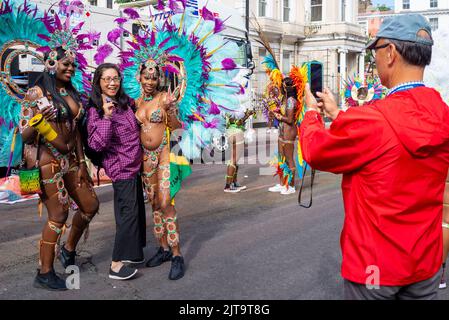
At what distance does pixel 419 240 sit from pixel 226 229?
14.5ft

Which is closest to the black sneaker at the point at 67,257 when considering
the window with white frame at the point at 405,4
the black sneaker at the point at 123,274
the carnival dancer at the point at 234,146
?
the black sneaker at the point at 123,274

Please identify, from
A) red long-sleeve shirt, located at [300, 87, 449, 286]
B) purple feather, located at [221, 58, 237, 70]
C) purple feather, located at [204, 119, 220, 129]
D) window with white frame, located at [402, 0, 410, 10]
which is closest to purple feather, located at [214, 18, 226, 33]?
purple feather, located at [221, 58, 237, 70]

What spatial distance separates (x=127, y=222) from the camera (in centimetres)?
451

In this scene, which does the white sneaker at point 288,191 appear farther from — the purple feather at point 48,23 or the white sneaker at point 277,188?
the purple feather at point 48,23

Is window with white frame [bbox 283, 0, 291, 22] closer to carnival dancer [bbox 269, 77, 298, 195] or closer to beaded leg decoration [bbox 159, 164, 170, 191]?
→ carnival dancer [bbox 269, 77, 298, 195]

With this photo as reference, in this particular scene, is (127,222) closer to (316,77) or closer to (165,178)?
(165,178)

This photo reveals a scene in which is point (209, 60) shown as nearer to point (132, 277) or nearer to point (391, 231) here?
point (132, 277)

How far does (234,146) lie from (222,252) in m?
3.87

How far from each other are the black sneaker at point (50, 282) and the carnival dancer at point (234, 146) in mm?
5019

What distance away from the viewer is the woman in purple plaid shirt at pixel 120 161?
4.49 meters

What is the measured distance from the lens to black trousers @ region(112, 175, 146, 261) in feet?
14.8
